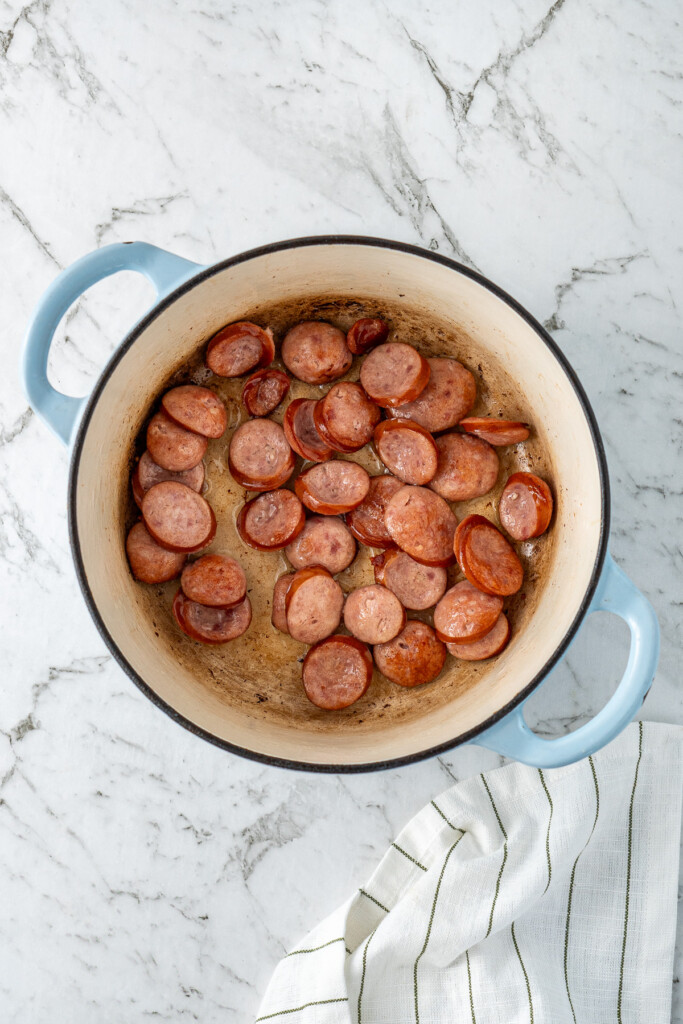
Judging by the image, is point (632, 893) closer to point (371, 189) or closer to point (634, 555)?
point (634, 555)

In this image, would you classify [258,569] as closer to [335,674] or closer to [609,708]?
[335,674]

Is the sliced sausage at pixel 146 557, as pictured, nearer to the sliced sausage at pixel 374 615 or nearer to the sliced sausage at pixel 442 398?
the sliced sausage at pixel 374 615

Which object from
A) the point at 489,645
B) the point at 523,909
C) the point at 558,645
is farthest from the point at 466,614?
the point at 523,909

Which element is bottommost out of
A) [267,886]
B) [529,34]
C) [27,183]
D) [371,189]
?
[267,886]

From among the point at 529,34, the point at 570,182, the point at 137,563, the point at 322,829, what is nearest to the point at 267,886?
the point at 322,829

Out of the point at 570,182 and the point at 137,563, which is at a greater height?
the point at 570,182

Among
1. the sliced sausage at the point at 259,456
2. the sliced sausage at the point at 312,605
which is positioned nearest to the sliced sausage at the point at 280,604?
the sliced sausage at the point at 312,605
